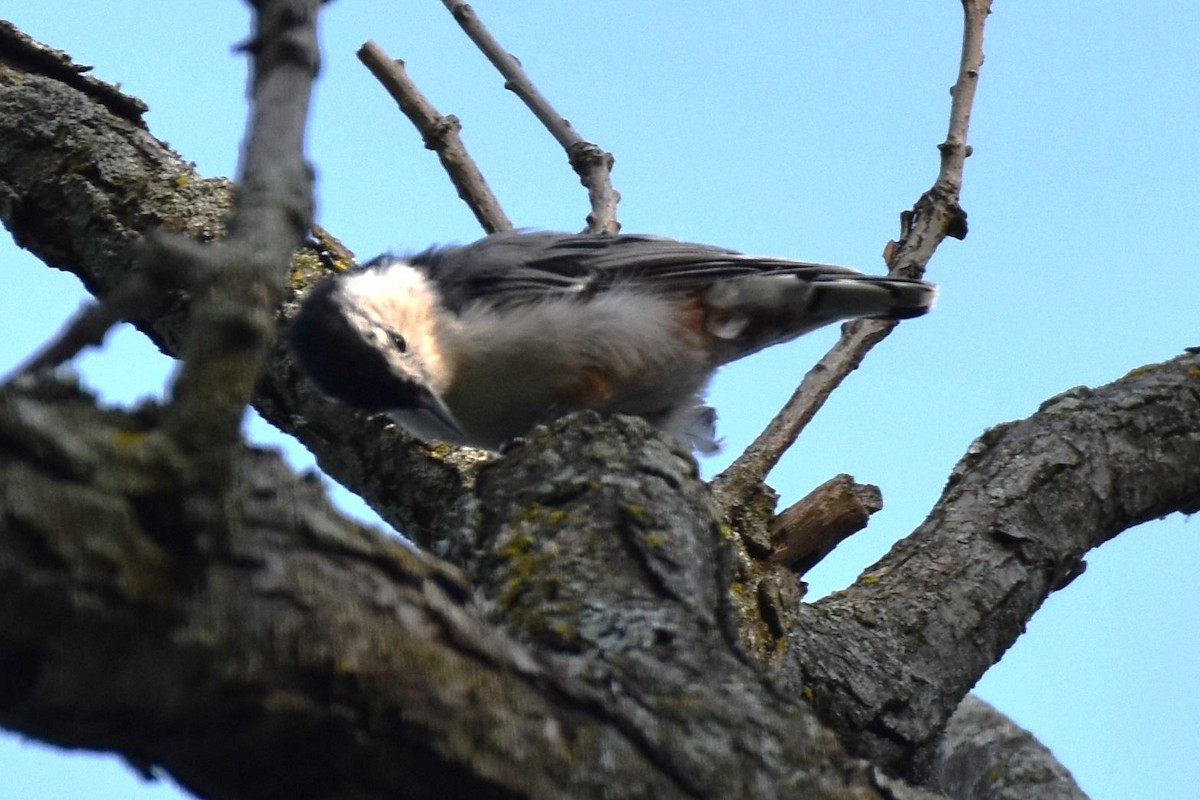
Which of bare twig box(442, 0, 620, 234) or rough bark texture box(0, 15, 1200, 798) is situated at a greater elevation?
bare twig box(442, 0, 620, 234)

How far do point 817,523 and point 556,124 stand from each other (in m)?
1.58

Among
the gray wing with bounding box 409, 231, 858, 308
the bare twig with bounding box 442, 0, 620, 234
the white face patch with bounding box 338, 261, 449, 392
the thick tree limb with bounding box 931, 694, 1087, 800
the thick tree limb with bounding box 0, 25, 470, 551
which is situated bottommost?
the thick tree limb with bounding box 0, 25, 470, 551

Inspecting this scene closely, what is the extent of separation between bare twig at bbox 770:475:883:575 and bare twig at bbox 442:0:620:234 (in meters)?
1.22

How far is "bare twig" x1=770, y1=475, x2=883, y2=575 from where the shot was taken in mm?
3338

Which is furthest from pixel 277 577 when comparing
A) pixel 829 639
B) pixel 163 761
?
pixel 829 639

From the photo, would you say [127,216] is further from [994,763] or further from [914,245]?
[994,763]

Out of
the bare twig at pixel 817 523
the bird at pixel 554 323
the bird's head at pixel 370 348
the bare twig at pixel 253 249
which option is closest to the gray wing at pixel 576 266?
the bird at pixel 554 323

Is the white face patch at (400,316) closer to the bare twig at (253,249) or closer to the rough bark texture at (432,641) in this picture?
the rough bark texture at (432,641)

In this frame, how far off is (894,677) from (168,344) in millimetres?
1973

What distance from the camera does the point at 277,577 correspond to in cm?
131

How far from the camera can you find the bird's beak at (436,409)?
11.0ft

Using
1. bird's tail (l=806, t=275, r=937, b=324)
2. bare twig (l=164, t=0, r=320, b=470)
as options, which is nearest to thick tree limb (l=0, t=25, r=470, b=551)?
bird's tail (l=806, t=275, r=937, b=324)

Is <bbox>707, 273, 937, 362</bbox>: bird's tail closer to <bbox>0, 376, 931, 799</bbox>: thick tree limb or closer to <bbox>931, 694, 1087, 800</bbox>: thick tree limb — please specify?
<bbox>931, 694, 1087, 800</bbox>: thick tree limb

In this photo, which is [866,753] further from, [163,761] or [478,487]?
[163,761]
